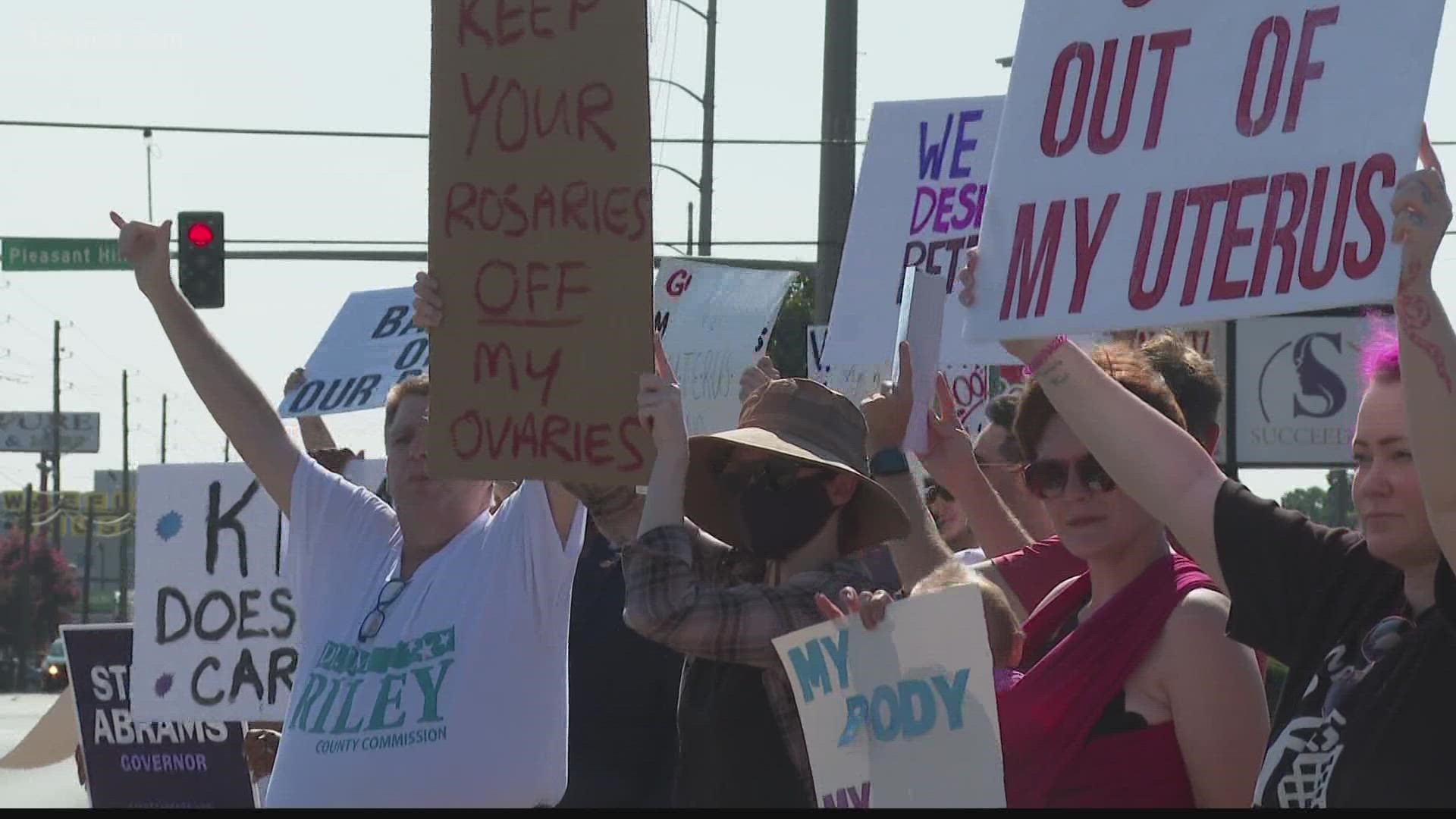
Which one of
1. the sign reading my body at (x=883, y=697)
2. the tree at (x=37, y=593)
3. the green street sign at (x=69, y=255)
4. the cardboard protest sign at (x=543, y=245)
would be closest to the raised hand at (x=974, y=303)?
the sign reading my body at (x=883, y=697)

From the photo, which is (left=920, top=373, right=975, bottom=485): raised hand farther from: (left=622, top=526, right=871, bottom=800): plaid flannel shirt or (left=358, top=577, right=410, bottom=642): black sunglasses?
(left=358, top=577, right=410, bottom=642): black sunglasses

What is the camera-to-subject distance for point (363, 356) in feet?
31.2

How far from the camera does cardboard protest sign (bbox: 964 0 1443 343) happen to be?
122 inches

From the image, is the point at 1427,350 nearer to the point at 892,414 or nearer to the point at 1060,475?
the point at 1060,475

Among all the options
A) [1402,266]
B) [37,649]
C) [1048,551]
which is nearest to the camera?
[1402,266]

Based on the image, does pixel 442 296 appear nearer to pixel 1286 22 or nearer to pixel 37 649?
pixel 1286 22

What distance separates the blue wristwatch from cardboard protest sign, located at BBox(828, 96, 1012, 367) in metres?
2.16

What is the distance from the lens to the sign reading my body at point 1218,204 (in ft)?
10.2

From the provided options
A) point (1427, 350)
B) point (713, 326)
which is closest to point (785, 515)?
point (1427, 350)

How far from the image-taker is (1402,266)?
9.29 feet

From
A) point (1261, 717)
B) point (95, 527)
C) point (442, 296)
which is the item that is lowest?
point (95, 527)

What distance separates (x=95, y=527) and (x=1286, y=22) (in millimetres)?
122171

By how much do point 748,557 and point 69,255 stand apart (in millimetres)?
18846

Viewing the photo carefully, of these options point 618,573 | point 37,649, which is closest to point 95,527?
point 37,649
